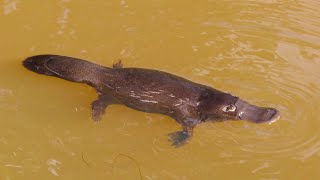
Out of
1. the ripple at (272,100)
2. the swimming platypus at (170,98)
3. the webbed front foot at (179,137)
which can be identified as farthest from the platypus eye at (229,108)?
the webbed front foot at (179,137)

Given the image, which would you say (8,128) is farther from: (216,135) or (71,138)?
(216,135)

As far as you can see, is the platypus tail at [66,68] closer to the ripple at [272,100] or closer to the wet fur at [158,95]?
the wet fur at [158,95]

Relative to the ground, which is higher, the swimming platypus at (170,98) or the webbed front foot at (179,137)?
the swimming platypus at (170,98)

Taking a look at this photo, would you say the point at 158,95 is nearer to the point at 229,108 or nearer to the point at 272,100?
the point at 229,108

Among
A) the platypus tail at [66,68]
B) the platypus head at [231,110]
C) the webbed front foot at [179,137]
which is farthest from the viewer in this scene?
the platypus tail at [66,68]

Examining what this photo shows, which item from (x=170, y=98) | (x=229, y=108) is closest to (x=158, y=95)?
(x=170, y=98)

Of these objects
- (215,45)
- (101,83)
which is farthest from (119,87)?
(215,45)

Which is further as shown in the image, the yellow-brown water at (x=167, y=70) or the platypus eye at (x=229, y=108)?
the platypus eye at (x=229, y=108)
